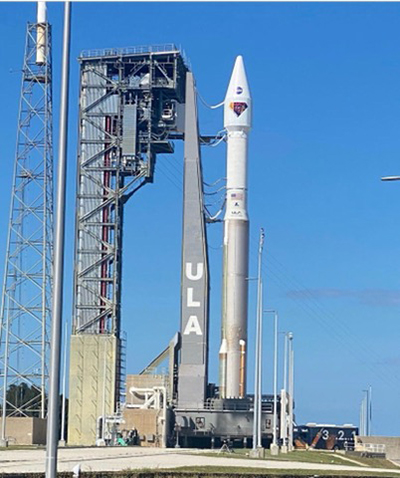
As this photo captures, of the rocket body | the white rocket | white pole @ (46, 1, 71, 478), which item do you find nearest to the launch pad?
the white rocket

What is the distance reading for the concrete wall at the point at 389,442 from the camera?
108 m

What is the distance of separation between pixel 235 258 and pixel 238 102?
13410 millimetres

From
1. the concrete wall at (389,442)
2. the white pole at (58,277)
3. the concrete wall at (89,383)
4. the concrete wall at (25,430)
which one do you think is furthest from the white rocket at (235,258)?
the white pole at (58,277)

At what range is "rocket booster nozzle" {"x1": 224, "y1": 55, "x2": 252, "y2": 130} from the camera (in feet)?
313

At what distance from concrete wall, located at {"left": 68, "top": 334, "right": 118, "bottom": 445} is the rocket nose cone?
2403 cm

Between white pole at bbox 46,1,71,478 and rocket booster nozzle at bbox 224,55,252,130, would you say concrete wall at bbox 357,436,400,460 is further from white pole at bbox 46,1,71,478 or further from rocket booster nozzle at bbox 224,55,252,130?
white pole at bbox 46,1,71,478

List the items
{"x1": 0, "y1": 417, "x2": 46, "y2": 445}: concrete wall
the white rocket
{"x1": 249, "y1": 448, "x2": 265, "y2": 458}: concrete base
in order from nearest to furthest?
1. {"x1": 249, "y1": 448, "x2": 265, "y2": 458}: concrete base
2. {"x1": 0, "y1": 417, "x2": 46, "y2": 445}: concrete wall
3. the white rocket

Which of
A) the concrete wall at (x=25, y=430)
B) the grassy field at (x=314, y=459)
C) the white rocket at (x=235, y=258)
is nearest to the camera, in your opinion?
the grassy field at (x=314, y=459)

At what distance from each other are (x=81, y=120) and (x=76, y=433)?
28390mm

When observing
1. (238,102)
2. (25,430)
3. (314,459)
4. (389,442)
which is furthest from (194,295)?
(314,459)

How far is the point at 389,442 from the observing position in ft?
360

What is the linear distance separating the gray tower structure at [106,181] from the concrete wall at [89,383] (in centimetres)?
9

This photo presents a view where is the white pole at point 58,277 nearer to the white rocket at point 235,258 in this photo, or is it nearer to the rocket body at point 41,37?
the rocket body at point 41,37

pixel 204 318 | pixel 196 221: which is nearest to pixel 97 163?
pixel 196 221
